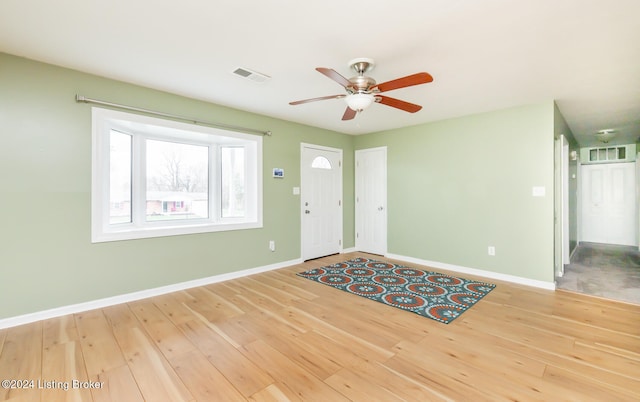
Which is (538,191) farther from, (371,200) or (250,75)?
(250,75)

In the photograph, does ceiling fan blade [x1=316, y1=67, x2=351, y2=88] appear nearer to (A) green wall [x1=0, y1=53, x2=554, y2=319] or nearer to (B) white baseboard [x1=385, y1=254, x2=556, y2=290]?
(A) green wall [x1=0, y1=53, x2=554, y2=319]

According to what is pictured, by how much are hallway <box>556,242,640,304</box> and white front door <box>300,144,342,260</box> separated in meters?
3.53

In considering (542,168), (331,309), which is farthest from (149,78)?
(542,168)

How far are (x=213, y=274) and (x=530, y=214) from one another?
4458mm

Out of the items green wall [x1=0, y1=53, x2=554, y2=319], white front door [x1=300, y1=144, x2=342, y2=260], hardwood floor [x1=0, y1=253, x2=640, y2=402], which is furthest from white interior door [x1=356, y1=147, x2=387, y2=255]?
hardwood floor [x1=0, y1=253, x2=640, y2=402]

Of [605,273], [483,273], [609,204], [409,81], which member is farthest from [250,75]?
[609,204]

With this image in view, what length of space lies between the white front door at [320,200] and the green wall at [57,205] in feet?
6.66

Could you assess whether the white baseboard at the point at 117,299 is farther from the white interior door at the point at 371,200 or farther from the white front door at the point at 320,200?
the white interior door at the point at 371,200

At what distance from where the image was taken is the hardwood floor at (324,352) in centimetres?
176

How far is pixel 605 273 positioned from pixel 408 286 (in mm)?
3274

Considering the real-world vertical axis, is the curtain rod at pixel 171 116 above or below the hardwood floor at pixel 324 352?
above

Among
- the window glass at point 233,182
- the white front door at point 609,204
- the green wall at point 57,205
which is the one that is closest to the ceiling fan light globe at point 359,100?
the green wall at point 57,205

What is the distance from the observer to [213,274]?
388 centimetres

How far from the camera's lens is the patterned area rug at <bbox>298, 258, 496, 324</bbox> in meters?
3.04
